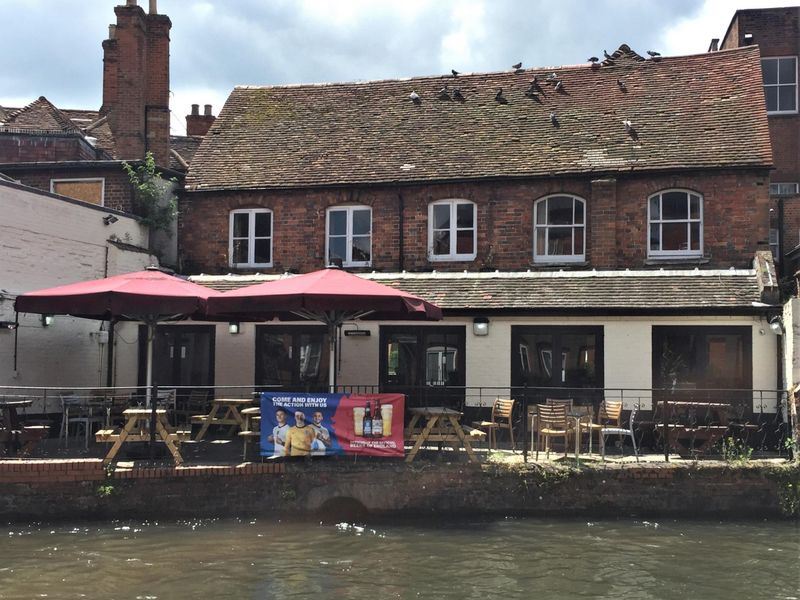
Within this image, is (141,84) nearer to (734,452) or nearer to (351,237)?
(351,237)

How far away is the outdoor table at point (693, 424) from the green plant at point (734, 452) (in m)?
0.21

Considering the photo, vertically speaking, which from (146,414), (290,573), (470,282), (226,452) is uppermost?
(470,282)

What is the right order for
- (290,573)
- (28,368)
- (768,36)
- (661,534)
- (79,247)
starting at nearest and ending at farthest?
(290,573) → (661,534) → (28,368) → (79,247) → (768,36)

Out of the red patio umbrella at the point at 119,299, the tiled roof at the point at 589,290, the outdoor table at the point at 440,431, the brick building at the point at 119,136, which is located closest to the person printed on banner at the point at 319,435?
the outdoor table at the point at 440,431

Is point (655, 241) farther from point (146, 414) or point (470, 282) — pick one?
point (146, 414)

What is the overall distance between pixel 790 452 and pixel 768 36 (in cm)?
1959

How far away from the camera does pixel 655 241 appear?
16.0 meters

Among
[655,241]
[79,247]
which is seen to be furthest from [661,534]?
[79,247]

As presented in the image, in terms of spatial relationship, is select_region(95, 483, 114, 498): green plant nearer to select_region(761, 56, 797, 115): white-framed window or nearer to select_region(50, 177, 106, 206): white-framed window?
select_region(50, 177, 106, 206): white-framed window

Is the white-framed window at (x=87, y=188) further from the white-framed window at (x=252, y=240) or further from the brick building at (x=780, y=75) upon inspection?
the brick building at (x=780, y=75)

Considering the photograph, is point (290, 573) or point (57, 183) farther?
point (57, 183)

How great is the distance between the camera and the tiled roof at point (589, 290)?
45.1 feet

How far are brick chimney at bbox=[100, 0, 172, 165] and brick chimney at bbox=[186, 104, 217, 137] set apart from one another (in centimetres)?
1112

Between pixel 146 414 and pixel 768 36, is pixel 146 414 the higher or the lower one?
the lower one
